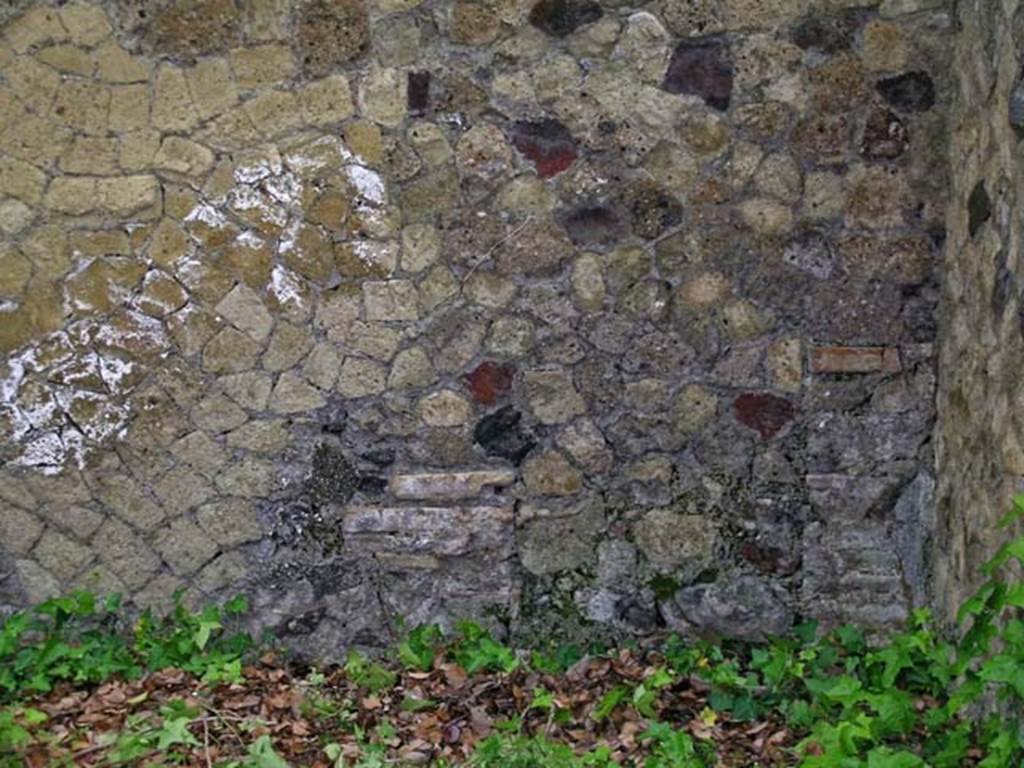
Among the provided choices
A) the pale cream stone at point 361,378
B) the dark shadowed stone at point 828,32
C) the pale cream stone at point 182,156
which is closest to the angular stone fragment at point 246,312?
the pale cream stone at point 361,378

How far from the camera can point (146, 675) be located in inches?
165

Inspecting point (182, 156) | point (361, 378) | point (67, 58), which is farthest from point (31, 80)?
point (361, 378)

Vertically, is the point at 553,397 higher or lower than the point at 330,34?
lower

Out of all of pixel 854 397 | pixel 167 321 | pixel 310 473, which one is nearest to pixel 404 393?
pixel 310 473

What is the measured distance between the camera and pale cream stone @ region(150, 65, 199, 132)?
13.4 feet

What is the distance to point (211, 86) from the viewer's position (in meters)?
4.11

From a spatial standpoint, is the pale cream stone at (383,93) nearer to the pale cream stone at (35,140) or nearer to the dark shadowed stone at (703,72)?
the dark shadowed stone at (703,72)

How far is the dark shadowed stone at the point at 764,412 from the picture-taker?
13.7ft

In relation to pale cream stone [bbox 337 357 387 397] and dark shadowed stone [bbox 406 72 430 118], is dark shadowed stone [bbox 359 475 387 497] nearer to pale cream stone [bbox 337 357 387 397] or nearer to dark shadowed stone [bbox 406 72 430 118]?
pale cream stone [bbox 337 357 387 397]

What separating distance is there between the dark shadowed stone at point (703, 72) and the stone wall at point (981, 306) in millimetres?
648

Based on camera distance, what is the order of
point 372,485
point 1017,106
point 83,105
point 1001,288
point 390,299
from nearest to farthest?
point 1017,106, point 1001,288, point 83,105, point 390,299, point 372,485

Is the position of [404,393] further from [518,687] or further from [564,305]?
[518,687]

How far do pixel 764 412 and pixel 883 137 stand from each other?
88 centimetres

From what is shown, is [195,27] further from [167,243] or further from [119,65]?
[167,243]
